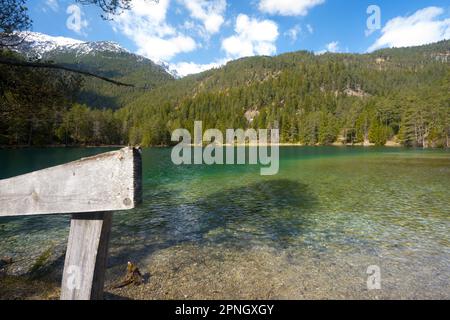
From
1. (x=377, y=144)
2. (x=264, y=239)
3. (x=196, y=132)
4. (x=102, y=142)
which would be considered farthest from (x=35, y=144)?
(x=377, y=144)

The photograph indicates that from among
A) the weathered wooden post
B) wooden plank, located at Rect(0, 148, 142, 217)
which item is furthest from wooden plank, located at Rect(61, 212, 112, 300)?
wooden plank, located at Rect(0, 148, 142, 217)

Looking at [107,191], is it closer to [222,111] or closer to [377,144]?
[377,144]

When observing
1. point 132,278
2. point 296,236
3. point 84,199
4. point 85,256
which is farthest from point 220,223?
point 84,199

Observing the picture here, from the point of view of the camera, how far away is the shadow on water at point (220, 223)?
39.0ft

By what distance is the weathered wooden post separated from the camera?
7.87 feet

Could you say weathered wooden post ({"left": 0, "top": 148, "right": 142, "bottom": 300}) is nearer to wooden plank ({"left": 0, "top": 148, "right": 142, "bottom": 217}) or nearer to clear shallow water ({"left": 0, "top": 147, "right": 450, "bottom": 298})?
wooden plank ({"left": 0, "top": 148, "right": 142, "bottom": 217})

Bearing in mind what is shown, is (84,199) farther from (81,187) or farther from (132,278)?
(132,278)

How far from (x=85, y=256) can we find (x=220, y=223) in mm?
12422

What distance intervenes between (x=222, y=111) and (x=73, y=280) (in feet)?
656

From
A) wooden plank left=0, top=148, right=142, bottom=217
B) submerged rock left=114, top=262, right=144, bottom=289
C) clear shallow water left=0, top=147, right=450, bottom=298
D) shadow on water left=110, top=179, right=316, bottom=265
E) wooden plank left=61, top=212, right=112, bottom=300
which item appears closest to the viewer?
wooden plank left=0, top=148, right=142, bottom=217

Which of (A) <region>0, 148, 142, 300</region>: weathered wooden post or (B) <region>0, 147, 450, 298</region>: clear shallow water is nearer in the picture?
(A) <region>0, 148, 142, 300</region>: weathered wooden post

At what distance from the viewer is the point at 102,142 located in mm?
122625

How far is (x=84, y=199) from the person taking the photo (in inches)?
99.4

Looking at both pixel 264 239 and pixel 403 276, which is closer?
pixel 403 276
